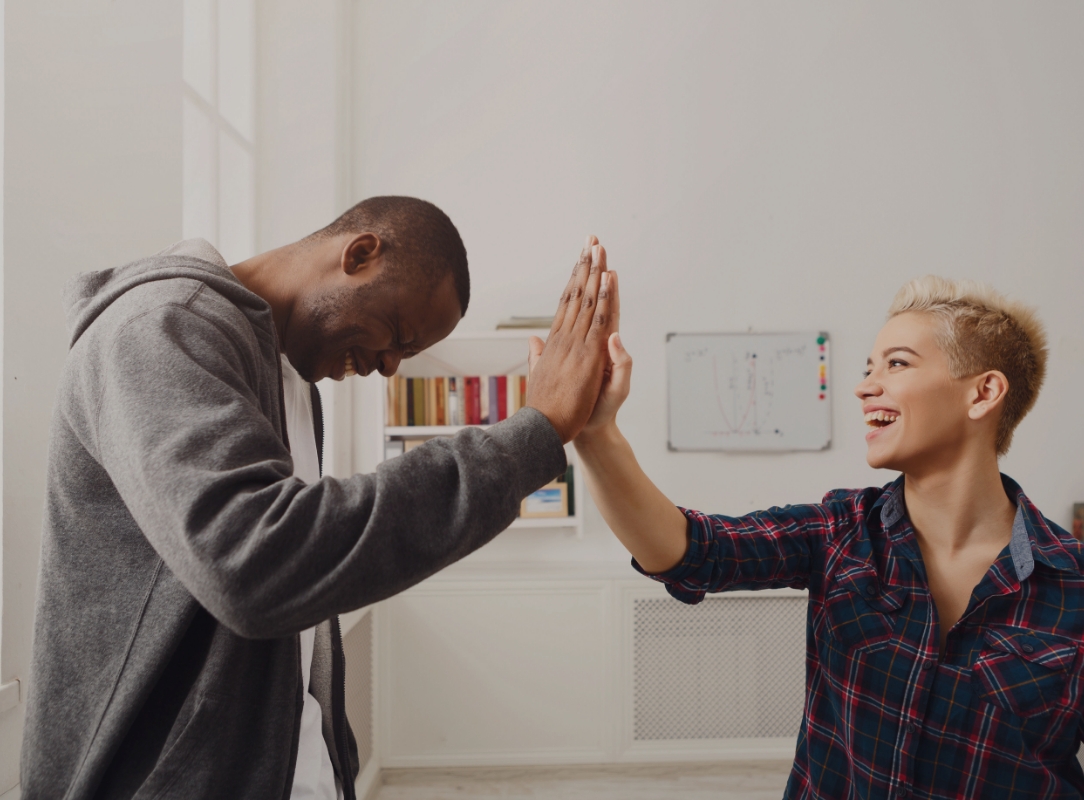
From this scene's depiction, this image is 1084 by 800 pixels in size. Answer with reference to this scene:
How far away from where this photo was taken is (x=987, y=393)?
3.99 ft

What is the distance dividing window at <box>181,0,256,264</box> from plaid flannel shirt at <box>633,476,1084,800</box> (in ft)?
6.54

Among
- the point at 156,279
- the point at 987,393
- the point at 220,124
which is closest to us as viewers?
the point at 156,279

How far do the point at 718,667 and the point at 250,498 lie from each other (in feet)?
8.99

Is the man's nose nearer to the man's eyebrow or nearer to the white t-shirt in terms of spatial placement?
the white t-shirt

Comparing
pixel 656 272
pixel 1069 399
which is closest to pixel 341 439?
pixel 656 272

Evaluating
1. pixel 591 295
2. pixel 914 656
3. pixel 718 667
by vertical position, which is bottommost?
pixel 718 667

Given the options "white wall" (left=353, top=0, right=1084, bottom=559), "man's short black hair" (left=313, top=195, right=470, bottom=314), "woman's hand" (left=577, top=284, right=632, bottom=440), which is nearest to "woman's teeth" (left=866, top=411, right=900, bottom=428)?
"woman's hand" (left=577, top=284, right=632, bottom=440)

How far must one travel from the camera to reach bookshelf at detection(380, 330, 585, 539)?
2.73m

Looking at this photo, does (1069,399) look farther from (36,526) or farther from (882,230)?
(36,526)

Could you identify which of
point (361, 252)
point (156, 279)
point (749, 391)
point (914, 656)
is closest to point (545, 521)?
point (749, 391)

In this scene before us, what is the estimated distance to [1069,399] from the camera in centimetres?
304

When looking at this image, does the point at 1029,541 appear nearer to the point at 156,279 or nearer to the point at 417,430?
the point at 156,279

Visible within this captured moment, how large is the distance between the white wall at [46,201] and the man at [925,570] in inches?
39.0

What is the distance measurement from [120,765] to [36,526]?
0.75m
